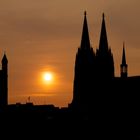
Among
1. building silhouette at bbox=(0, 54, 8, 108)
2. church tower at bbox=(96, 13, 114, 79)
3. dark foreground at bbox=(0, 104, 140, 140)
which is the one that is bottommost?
dark foreground at bbox=(0, 104, 140, 140)

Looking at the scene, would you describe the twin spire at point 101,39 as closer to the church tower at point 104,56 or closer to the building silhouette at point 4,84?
the church tower at point 104,56

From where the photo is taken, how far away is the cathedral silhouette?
131750 millimetres

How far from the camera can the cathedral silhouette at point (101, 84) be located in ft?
432

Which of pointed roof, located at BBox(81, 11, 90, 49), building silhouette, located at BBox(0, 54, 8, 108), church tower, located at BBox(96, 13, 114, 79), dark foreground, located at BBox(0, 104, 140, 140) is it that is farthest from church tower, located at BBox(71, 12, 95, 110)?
building silhouette, located at BBox(0, 54, 8, 108)

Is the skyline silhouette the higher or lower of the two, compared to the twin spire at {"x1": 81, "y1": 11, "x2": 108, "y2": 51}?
lower

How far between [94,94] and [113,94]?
5072 millimetres

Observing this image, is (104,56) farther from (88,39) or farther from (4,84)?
A: (4,84)

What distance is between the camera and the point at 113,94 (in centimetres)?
14325

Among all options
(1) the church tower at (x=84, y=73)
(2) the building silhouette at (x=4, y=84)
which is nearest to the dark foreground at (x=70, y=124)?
(2) the building silhouette at (x=4, y=84)

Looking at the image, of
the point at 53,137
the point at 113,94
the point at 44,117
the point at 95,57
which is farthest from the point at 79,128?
the point at 113,94

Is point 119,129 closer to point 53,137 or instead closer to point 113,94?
point 53,137

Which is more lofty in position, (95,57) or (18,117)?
(95,57)

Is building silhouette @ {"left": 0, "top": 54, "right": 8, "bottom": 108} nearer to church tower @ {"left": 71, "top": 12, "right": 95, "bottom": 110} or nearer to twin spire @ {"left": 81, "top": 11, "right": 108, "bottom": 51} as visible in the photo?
church tower @ {"left": 71, "top": 12, "right": 95, "bottom": 110}

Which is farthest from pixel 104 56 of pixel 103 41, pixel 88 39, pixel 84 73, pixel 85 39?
pixel 84 73
